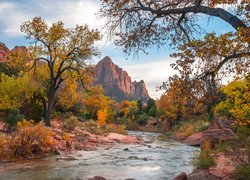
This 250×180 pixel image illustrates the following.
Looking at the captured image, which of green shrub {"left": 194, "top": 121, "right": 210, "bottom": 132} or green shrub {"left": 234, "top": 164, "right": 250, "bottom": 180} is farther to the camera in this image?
green shrub {"left": 194, "top": 121, "right": 210, "bottom": 132}

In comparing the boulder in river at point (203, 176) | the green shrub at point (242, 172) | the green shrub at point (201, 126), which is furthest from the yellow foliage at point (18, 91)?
the green shrub at point (242, 172)

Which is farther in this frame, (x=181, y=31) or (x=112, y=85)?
(x=112, y=85)

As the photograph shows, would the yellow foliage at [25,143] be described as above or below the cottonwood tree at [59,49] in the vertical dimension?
below

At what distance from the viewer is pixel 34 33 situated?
26219mm

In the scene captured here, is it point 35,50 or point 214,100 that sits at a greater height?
point 35,50

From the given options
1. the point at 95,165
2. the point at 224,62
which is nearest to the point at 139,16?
the point at 224,62

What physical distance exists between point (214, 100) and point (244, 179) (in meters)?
2.68

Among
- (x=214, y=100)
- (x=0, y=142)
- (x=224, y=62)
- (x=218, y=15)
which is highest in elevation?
(x=218, y=15)

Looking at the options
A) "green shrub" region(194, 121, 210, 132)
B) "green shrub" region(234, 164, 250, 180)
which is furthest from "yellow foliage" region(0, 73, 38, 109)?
"green shrub" region(234, 164, 250, 180)

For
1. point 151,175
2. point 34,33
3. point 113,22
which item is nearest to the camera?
point 113,22

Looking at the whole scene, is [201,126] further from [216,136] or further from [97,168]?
[97,168]

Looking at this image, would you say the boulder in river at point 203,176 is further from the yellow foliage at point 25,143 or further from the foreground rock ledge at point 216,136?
the foreground rock ledge at point 216,136

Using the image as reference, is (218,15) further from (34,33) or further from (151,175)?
(34,33)

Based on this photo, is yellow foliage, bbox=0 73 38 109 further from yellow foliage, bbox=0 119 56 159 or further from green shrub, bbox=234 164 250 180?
green shrub, bbox=234 164 250 180
